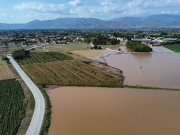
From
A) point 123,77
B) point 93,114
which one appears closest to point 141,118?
point 93,114

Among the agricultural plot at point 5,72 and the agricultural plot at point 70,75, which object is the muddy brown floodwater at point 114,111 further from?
the agricultural plot at point 5,72

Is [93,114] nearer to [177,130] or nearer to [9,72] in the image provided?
[177,130]

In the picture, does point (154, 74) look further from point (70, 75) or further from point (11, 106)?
point (11, 106)

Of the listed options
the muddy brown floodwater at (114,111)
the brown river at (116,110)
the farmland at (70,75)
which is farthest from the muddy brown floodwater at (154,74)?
the muddy brown floodwater at (114,111)

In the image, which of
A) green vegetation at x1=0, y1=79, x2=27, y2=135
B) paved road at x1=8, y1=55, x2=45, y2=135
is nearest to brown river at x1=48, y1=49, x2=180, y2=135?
paved road at x1=8, y1=55, x2=45, y2=135

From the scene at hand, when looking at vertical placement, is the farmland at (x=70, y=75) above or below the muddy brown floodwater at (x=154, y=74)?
above
